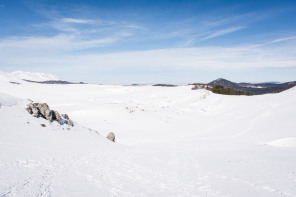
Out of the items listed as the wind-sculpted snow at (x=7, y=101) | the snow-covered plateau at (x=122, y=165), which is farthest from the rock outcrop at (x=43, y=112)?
the wind-sculpted snow at (x=7, y=101)

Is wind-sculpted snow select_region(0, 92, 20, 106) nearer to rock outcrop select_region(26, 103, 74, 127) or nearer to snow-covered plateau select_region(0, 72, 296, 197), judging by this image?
snow-covered plateau select_region(0, 72, 296, 197)

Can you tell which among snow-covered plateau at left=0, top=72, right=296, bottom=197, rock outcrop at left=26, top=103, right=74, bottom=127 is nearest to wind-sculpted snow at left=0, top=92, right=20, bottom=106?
snow-covered plateau at left=0, top=72, right=296, bottom=197

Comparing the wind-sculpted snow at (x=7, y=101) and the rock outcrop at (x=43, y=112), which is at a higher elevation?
the wind-sculpted snow at (x=7, y=101)

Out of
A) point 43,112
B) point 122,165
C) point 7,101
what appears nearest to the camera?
point 122,165

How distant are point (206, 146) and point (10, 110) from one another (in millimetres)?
15270

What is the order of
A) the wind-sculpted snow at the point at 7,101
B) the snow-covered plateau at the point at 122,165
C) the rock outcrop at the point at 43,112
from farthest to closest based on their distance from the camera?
the rock outcrop at the point at 43,112 < the wind-sculpted snow at the point at 7,101 < the snow-covered plateau at the point at 122,165

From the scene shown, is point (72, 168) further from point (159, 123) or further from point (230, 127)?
point (230, 127)

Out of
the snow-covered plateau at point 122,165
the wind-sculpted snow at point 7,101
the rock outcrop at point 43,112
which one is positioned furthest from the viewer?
the rock outcrop at point 43,112

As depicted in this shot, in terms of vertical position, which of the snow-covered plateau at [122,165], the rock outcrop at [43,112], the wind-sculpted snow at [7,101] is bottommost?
the snow-covered plateau at [122,165]

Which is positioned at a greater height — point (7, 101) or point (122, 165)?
point (7, 101)

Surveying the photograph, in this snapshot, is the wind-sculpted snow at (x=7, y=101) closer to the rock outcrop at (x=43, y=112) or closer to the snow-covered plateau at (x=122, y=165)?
the snow-covered plateau at (x=122, y=165)

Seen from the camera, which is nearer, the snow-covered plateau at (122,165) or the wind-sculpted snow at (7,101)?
the snow-covered plateau at (122,165)

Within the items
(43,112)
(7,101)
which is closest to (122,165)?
(43,112)

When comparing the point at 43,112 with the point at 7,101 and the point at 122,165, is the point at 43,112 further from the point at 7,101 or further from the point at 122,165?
the point at 122,165
